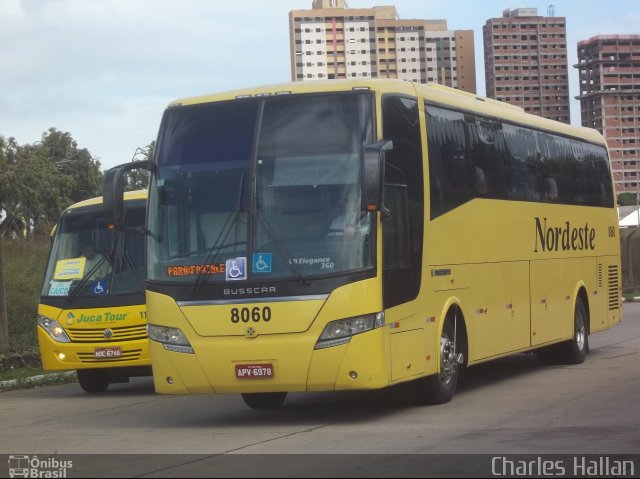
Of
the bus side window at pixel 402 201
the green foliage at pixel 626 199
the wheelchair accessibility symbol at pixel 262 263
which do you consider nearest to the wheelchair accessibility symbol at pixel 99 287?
the wheelchair accessibility symbol at pixel 262 263

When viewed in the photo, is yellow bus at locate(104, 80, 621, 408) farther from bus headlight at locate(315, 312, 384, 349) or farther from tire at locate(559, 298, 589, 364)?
tire at locate(559, 298, 589, 364)

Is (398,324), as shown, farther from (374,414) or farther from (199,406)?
(199,406)

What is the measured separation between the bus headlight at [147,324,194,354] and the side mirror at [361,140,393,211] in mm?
2321

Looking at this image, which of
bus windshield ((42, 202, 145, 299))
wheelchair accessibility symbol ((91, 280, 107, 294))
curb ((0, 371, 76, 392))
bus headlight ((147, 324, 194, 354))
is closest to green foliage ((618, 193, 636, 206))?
curb ((0, 371, 76, 392))

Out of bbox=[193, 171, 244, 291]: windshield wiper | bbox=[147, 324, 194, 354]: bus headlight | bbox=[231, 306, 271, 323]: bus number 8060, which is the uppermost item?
bbox=[193, 171, 244, 291]: windshield wiper

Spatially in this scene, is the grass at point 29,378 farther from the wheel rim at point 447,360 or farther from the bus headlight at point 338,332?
the bus headlight at point 338,332

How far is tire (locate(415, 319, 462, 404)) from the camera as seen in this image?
13492mm

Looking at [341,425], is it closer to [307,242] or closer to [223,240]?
[307,242]

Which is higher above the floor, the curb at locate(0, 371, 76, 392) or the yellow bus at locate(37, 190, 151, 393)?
the yellow bus at locate(37, 190, 151, 393)

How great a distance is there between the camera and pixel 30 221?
51.8 m

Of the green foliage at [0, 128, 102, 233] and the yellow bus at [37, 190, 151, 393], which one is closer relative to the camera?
the yellow bus at [37, 190, 151, 393]

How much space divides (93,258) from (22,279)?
659cm

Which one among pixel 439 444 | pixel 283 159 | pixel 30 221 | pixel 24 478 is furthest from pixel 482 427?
pixel 30 221

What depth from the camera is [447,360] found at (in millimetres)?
13875
